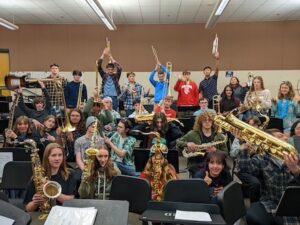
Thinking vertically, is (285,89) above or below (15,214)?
above

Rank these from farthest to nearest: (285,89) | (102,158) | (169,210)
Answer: (285,89) → (102,158) → (169,210)

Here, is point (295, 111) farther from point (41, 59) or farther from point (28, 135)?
point (41, 59)

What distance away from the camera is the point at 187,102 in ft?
26.4

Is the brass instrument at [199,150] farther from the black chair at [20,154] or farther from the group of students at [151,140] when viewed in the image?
the black chair at [20,154]

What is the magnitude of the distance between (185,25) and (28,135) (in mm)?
8176

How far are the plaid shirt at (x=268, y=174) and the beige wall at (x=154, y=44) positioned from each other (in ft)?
28.6

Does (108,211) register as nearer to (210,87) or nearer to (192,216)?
(192,216)

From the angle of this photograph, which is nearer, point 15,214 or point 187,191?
point 15,214

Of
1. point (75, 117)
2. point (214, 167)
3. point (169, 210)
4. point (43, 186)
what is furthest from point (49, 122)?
point (169, 210)

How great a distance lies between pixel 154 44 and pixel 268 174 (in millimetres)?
9200

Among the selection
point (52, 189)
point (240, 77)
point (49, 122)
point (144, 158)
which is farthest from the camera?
point (240, 77)

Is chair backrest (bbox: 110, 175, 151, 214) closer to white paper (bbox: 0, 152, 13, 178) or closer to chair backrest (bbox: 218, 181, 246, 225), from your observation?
Answer: chair backrest (bbox: 218, 181, 246, 225)

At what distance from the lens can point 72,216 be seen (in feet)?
5.79

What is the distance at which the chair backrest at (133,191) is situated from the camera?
9.70 feet
